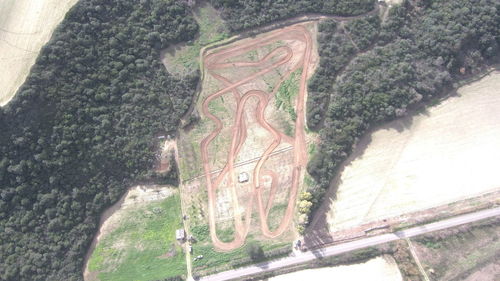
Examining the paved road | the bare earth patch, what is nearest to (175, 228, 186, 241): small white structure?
the bare earth patch

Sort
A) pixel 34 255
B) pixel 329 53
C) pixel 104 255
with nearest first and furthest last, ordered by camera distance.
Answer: pixel 34 255
pixel 104 255
pixel 329 53

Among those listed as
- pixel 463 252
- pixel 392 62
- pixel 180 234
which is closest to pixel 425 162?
pixel 463 252

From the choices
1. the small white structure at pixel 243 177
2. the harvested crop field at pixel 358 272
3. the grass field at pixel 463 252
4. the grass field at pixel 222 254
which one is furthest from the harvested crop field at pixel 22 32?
the grass field at pixel 463 252

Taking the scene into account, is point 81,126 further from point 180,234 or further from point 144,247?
point 180,234

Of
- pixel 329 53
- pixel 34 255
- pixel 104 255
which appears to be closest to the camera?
pixel 34 255

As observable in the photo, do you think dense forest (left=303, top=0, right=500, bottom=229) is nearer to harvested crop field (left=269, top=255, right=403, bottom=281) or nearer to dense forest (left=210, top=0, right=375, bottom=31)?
dense forest (left=210, top=0, right=375, bottom=31)

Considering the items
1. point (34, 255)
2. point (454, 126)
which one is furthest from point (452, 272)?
point (34, 255)

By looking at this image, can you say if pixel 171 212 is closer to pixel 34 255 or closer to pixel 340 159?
pixel 34 255
